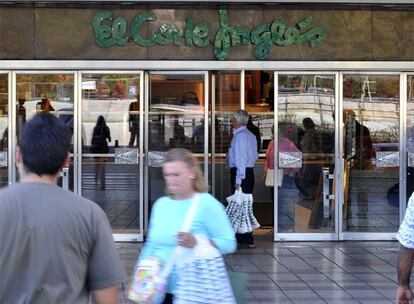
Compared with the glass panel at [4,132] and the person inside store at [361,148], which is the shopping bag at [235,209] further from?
the glass panel at [4,132]

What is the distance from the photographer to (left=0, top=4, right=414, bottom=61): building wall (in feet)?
36.8

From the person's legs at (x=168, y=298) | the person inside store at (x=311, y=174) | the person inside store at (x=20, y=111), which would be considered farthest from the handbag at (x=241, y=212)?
the person's legs at (x=168, y=298)

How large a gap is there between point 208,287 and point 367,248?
24.0 feet

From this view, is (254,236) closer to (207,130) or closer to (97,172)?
(207,130)

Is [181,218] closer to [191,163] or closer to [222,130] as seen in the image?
[191,163]

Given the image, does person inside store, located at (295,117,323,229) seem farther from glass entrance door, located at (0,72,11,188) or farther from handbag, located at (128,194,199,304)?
handbag, located at (128,194,199,304)

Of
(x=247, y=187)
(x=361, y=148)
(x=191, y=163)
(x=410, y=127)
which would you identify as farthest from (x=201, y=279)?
(x=410, y=127)

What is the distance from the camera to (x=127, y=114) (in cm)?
1148

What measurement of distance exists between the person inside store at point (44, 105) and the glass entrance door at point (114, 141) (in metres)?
0.46

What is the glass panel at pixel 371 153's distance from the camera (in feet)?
38.1

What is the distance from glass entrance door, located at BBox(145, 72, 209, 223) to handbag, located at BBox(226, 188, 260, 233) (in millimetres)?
1022

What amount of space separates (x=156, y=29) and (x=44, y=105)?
78.1 inches

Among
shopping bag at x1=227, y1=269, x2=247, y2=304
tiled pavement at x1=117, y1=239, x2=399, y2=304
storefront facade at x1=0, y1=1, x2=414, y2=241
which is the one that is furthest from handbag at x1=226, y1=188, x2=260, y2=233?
shopping bag at x1=227, y1=269, x2=247, y2=304

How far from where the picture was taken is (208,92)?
11734 millimetres
